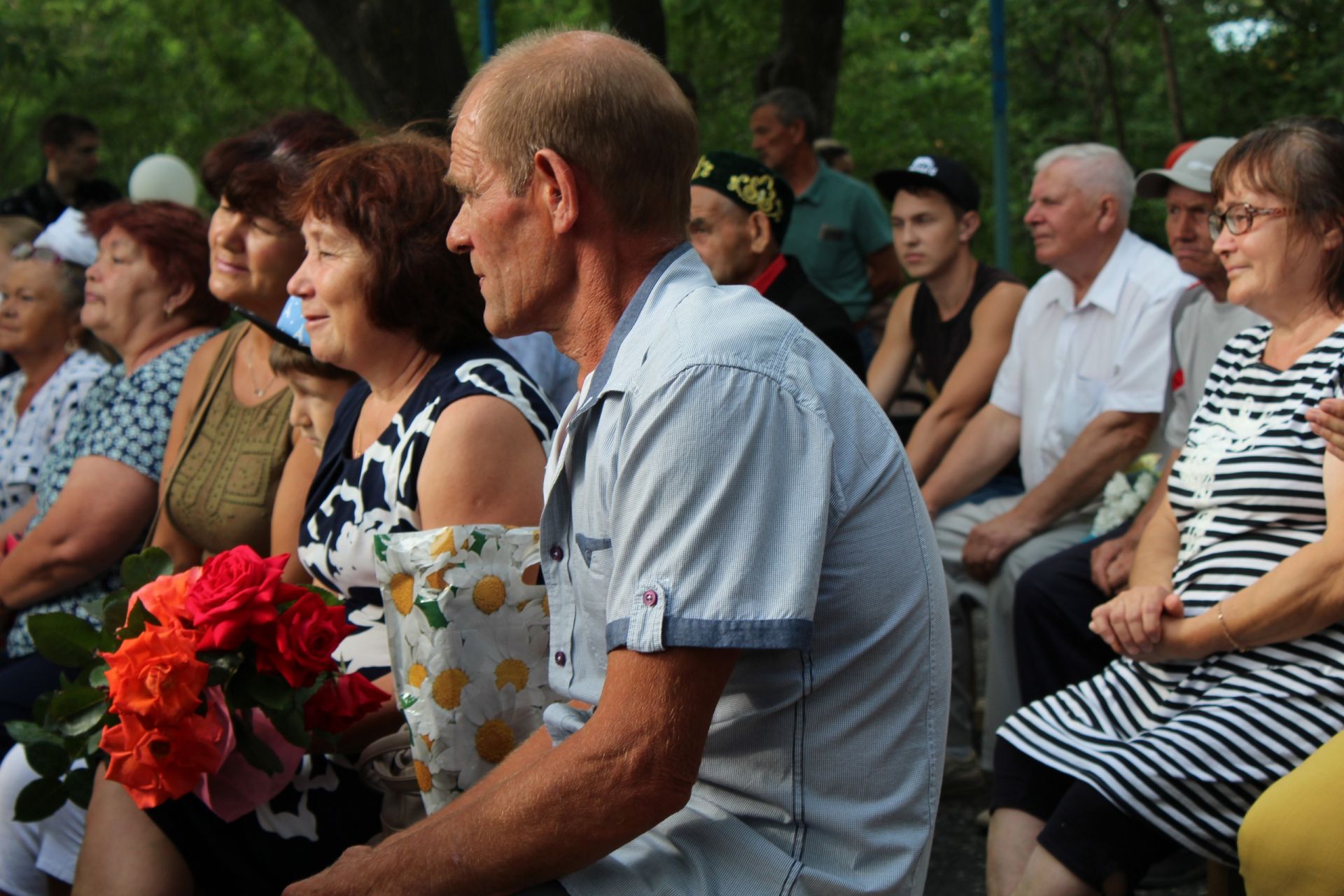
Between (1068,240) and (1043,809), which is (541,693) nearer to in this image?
(1043,809)

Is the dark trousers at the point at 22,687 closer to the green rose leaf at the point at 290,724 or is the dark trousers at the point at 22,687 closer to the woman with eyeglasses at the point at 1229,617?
the green rose leaf at the point at 290,724

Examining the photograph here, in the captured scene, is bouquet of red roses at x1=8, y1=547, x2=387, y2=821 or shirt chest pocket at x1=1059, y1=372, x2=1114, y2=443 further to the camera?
shirt chest pocket at x1=1059, y1=372, x2=1114, y2=443

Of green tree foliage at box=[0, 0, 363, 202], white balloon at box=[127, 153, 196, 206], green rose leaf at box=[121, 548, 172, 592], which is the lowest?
green rose leaf at box=[121, 548, 172, 592]

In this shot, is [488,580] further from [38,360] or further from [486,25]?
[486,25]

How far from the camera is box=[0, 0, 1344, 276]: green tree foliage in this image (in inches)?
468

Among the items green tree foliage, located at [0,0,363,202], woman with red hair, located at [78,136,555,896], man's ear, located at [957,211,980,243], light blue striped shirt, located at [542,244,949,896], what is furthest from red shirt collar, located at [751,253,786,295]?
green tree foliage, located at [0,0,363,202]

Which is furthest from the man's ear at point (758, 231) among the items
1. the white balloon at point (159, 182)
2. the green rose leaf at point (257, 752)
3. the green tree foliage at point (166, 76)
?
the green tree foliage at point (166, 76)

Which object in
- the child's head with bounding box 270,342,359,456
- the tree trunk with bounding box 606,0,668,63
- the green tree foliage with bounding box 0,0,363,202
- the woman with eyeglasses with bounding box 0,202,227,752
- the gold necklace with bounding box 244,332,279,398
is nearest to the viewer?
the child's head with bounding box 270,342,359,456

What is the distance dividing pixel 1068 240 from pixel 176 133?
1141cm

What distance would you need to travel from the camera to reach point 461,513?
2510 mm

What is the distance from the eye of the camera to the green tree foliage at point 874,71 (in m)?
11.9

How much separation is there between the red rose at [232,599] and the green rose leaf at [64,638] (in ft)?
1.06

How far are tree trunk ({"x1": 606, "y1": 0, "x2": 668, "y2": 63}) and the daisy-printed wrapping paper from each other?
18.6 ft

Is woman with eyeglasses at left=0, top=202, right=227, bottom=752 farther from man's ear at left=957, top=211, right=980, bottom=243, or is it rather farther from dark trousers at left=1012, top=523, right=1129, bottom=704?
man's ear at left=957, top=211, right=980, bottom=243
